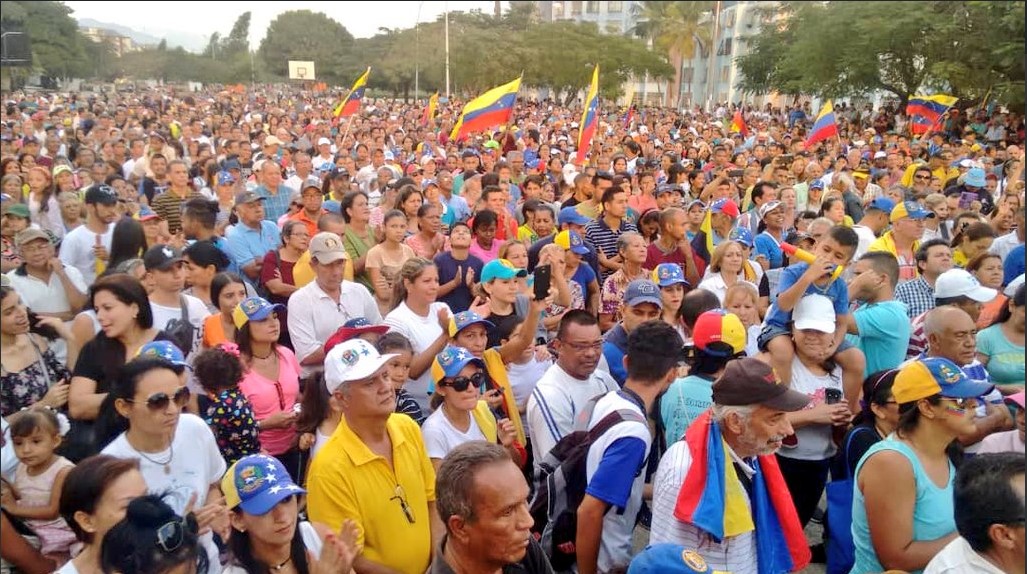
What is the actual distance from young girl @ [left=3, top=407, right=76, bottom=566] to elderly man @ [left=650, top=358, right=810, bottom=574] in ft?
7.38

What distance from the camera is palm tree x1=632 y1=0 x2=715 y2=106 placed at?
13844mm

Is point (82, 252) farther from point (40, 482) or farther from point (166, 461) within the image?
point (166, 461)

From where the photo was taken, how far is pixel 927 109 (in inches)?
531

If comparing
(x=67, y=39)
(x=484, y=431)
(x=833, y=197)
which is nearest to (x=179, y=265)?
(x=484, y=431)

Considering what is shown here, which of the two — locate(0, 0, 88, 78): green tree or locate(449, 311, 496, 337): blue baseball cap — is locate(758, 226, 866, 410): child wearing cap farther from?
locate(0, 0, 88, 78): green tree

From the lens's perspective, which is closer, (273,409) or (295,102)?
(273,409)

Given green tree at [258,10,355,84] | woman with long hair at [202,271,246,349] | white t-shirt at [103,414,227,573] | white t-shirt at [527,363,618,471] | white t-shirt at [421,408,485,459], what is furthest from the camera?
green tree at [258,10,355,84]

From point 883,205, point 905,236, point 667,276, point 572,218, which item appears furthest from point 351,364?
point 883,205

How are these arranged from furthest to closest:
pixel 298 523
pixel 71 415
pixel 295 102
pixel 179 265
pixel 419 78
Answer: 1. pixel 295 102
2. pixel 419 78
3. pixel 179 265
4. pixel 71 415
5. pixel 298 523

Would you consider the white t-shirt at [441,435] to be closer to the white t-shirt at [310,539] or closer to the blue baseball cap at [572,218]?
the white t-shirt at [310,539]

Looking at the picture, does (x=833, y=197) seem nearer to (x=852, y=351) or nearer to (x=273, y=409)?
(x=852, y=351)

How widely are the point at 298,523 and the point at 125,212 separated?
553 centimetres

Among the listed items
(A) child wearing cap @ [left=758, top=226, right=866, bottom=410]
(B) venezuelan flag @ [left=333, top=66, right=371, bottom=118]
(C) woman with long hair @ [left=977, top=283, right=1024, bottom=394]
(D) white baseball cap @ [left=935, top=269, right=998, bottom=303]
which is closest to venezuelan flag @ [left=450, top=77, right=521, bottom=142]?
(B) venezuelan flag @ [left=333, top=66, right=371, bottom=118]

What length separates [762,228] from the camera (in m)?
7.81
